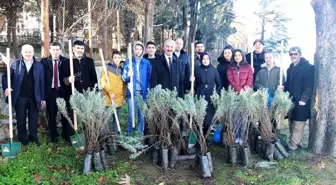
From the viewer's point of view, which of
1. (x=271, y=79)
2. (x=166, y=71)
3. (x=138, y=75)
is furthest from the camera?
(x=271, y=79)

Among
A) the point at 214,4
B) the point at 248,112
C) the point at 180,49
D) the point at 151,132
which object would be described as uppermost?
the point at 214,4

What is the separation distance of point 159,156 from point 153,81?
4.04 ft

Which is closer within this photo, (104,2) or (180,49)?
(180,49)

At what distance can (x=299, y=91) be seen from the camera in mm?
5219

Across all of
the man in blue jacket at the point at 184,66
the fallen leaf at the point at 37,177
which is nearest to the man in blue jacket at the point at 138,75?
the man in blue jacket at the point at 184,66

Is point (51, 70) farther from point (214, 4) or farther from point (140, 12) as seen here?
point (214, 4)

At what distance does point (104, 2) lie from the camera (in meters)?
10.2

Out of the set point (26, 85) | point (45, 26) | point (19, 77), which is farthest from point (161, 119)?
point (45, 26)

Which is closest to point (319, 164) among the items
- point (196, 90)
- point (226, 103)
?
point (226, 103)

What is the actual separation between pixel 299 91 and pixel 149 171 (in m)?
2.71

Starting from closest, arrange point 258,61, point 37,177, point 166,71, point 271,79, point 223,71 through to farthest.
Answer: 1. point 37,177
2. point 166,71
3. point 271,79
4. point 223,71
5. point 258,61

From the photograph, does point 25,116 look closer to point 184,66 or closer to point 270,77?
Answer: point 184,66

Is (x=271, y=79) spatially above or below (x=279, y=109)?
above

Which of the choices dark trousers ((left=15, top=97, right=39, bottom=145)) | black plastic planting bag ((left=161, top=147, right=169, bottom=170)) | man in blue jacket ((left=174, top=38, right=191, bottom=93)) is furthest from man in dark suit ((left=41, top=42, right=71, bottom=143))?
black plastic planting bag ((left=161, top=147, right=169, bottom=170))
